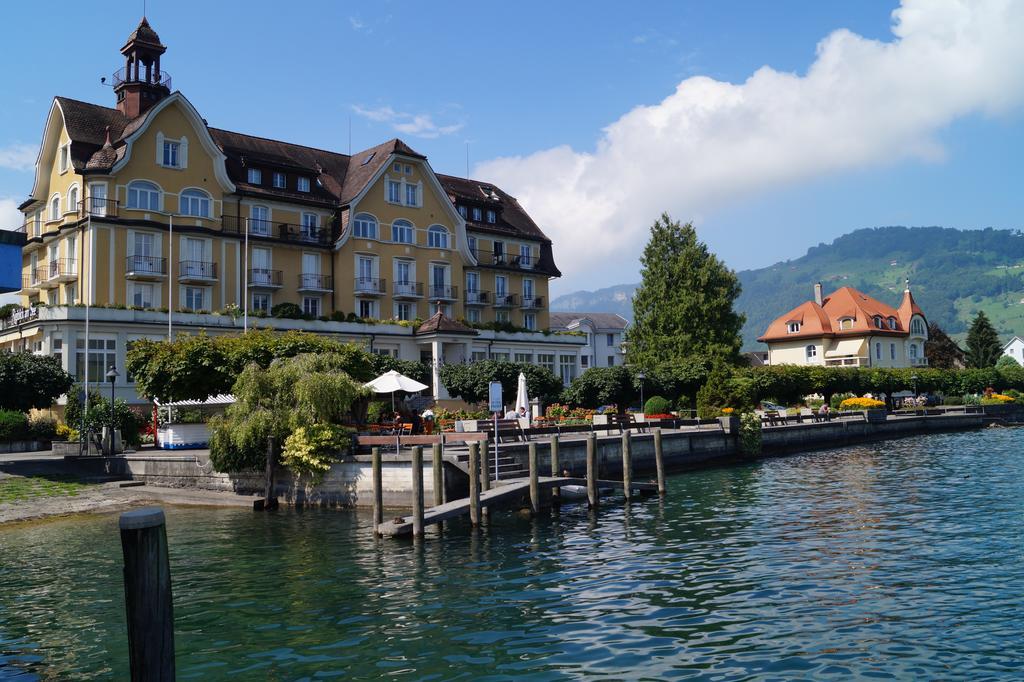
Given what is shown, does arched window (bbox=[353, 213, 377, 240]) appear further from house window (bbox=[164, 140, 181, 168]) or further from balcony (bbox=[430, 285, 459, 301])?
house window (bbox=[164, 140, 181, 168])

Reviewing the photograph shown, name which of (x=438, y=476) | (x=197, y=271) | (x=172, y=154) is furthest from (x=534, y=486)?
(x=172, y=154)

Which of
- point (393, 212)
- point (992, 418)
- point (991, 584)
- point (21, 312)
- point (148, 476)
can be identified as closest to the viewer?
point (991, 584)

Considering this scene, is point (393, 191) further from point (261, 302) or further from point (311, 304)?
point (261, 302)

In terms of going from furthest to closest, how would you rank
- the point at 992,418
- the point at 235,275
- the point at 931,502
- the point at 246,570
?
the point at 992,418
the point at 235,275
the point at 931,502
the point at 246,570

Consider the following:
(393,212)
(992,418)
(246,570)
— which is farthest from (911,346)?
(246,570)

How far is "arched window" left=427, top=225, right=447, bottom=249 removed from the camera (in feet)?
208

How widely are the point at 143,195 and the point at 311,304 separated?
42.6 feet

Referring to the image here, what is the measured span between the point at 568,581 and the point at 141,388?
80.0 ft

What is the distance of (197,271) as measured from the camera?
52.0 m

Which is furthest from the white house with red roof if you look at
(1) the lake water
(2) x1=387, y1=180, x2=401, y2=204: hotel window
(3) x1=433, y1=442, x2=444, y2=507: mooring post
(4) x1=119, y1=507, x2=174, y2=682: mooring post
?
(4) x1=119, y1=507, x2=174, y2=682: mooring post

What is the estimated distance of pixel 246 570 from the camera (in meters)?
17.6

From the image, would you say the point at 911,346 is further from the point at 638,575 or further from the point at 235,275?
the point at 638,575

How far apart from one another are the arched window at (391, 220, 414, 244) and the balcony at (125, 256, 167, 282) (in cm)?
1679

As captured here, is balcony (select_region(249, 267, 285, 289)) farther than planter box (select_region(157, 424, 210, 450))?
Yes
